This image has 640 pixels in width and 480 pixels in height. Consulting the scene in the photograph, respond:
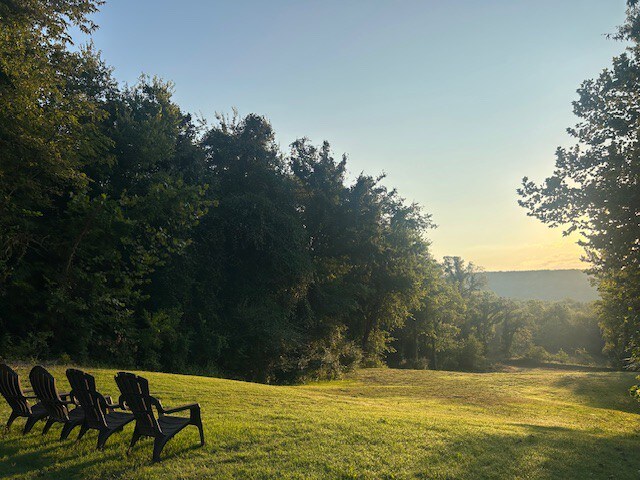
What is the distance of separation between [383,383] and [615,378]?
14699 mm

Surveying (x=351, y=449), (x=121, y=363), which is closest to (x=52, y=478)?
(x=351, y=449)

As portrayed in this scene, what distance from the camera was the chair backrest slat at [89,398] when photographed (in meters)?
7.35

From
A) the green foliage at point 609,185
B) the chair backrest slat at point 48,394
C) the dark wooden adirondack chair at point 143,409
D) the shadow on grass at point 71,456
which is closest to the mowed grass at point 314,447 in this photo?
the shadow on grass at point 71,456

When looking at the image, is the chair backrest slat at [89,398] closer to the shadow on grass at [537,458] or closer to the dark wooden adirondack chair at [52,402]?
the dark wooden adirondack chair at [52,402]

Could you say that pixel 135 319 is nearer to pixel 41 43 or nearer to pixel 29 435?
pixel 41 43

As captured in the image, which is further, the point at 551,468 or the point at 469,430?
the point at 469,430

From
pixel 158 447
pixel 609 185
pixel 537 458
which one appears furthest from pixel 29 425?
pixel 609 185

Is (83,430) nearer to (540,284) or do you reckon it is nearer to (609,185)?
(609,185)

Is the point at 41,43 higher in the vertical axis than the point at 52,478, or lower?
higher

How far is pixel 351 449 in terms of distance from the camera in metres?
7.97

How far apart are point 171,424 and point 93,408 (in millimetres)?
1283

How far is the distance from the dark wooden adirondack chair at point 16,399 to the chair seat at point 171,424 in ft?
7.47


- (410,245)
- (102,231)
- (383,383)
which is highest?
(410,245)

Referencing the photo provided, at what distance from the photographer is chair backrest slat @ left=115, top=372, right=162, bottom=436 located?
687 cm
